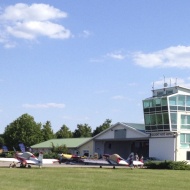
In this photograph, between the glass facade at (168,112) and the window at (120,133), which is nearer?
the glass facade at (168,112)

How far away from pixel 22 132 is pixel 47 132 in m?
11.5

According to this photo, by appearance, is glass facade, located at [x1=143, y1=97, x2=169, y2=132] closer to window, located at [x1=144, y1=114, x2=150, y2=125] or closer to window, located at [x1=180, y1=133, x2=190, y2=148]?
window, located at [x1=144, y1=114, x2=150, y2=125]

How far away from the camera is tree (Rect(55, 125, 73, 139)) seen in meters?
105

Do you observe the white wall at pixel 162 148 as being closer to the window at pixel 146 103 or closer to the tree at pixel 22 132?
the window at pixel 146 103

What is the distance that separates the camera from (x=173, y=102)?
56.0m

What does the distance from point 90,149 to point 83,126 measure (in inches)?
1622

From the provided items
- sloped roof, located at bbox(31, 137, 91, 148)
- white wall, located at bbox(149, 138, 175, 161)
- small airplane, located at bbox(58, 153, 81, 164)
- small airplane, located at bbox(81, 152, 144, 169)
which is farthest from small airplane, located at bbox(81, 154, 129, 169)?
sloped roof, located at bbox(31, 137, 91, 148)

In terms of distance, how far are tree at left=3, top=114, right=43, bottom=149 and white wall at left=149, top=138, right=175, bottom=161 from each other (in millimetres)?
34673

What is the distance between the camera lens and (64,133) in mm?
105312

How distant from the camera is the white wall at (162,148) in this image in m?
55.6

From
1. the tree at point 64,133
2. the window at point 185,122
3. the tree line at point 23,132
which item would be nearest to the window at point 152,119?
the window at point 185,122

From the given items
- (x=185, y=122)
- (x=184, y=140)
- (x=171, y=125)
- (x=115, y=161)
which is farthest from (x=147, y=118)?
(x=115, y=161)

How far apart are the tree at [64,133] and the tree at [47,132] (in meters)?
6.49

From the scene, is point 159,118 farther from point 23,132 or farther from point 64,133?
point 64,133
